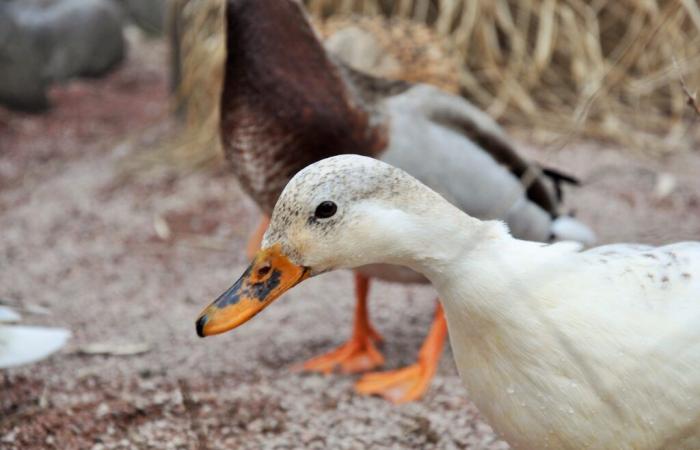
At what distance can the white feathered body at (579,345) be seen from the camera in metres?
1.46

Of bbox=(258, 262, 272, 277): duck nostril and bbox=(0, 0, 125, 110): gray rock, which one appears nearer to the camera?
bbox=(258, 262, 272, 277): duck nostril

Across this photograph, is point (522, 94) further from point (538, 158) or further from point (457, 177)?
point (457, 177)

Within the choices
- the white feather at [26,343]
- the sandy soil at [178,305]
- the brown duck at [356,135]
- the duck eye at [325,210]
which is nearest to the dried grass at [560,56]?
the sandy soil at [178,305]

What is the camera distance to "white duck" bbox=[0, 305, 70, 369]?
7.79 feet

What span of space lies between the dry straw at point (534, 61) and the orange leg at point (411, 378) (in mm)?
2123

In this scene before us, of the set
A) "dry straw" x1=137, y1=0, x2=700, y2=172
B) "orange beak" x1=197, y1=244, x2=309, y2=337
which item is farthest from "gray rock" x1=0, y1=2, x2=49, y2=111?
"orange beak" x1=197, y1=244, x2=309, y2=337

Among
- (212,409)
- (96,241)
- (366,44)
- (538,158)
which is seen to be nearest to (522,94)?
(538,158)

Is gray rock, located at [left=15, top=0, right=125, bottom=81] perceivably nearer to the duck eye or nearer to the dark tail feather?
the dark tail feather

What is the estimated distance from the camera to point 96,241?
3904 millimetres

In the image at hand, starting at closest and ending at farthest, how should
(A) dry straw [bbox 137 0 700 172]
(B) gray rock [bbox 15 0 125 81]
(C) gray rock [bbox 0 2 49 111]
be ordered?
(A) dry straw [bbox 137 0 700 172], (C) gray rock [bbox 0 2 49 111], (B) gray rock [bbox 15 0 125 81]

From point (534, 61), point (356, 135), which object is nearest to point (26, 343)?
point (356, 135)

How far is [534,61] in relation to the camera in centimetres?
497

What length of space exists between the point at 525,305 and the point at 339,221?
0.31 meters

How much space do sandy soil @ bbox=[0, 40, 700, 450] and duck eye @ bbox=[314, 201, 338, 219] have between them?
0.62m
